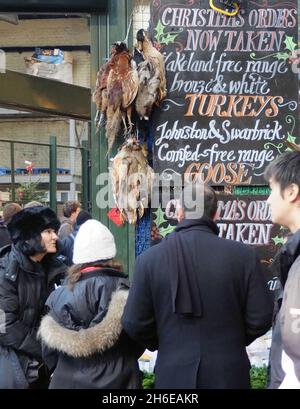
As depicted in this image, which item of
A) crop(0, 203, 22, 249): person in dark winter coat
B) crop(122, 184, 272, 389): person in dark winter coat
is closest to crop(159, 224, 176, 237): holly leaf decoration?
crop(0, 203, 22, 249): person in dark winter coat

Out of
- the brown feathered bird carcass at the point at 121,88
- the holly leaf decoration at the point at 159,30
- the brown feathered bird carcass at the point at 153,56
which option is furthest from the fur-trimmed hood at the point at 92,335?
the holly leaf decoration at the point at 159,30

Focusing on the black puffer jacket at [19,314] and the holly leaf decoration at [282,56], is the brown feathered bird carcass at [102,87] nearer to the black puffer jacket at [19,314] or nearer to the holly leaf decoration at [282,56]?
the holly leaf decoration at [282,56]

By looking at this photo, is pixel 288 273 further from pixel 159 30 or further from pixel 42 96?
pixel 42 96

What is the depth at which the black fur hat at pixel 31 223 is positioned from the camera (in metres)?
4.14

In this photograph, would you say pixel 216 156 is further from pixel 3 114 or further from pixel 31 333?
pixel 3 114

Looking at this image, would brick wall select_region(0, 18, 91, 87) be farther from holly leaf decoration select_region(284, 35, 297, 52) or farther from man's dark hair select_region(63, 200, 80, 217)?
holly leaf decoration select_region(284, 35, 297, 52)

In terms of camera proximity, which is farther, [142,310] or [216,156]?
[216,156]

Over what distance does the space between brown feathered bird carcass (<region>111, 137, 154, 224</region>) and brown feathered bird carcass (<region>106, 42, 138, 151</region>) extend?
179 millimetres

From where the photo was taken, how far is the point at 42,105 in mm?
8641

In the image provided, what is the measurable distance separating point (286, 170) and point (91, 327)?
4.26 ft

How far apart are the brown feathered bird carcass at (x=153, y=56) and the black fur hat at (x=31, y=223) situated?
176 centimetres
